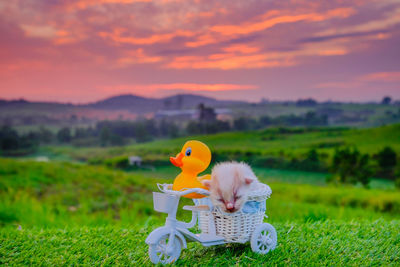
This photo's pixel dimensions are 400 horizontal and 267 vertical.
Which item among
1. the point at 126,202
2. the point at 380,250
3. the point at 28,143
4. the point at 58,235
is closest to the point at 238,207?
the point at 380,250

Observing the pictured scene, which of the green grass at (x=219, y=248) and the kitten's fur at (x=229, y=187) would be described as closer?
the kitten's fur at (x=229, y=187)

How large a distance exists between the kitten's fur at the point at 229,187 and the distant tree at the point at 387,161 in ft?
24.9

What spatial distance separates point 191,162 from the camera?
285 centimetres

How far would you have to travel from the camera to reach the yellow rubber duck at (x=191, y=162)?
2.87 metres

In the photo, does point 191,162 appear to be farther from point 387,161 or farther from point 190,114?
point 190,114

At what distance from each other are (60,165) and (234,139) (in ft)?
16.0

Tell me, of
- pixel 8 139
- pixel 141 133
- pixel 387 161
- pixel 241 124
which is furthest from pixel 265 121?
pixel 8 139

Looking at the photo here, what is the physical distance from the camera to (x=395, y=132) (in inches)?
383

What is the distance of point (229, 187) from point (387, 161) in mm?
7887

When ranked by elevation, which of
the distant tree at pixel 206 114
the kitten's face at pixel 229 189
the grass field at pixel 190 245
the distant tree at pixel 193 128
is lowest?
the grass field at pixel 190 245

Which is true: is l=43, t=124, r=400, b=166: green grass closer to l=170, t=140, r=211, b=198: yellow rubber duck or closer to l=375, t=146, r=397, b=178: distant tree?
l=375, t=146, r=397, b=178: distant tree

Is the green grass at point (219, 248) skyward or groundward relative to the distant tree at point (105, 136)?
groundward

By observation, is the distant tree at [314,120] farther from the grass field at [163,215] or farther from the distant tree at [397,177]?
the distant tree at [397,177]

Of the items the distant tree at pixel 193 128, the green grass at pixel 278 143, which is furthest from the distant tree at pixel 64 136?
the distant tree at pixel 193 128
